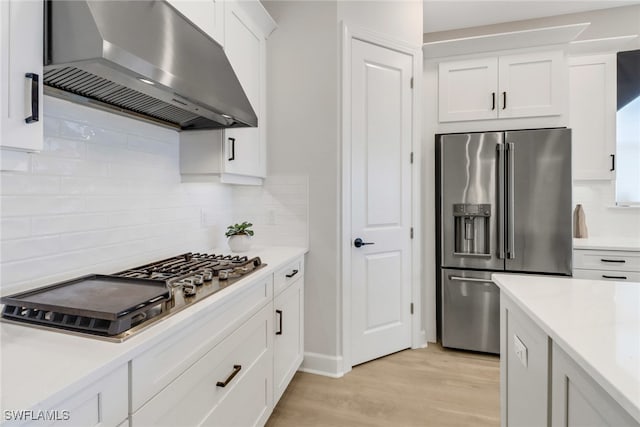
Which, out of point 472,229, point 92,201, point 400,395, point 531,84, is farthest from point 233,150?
point 531,84

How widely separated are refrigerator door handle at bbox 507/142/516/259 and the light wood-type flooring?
92cm

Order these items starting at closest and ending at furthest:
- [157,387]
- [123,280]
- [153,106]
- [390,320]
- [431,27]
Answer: [157,387]
[123,280]
[153,106]
[390,320]
[431,27]

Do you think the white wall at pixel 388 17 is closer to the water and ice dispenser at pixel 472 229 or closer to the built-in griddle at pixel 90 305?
the water and ice dispenser at pixel 472 229

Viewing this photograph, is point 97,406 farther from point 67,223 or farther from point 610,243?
point 610,243

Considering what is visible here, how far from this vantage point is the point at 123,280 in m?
1.24

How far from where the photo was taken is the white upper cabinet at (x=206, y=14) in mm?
1508

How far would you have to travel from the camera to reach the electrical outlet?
1179mm

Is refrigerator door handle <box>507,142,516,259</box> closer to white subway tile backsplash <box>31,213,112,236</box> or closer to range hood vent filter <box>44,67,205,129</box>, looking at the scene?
range hood vent filter <box>44,67,205,129</box>

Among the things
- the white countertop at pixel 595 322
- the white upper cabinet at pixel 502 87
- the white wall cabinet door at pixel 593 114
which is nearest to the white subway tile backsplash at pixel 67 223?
the white countertop at pixel 595 322

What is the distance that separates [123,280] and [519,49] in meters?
3.29

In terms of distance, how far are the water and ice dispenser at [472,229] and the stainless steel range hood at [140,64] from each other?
1892mm

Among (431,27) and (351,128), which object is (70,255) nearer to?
(351,128)

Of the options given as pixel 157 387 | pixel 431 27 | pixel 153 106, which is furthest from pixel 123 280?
pixel 431 27

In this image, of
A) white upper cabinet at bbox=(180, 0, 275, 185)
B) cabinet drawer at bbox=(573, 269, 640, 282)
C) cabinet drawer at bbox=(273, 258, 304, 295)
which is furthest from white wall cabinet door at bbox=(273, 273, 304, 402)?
cabinet drawer at bbox=(573, 269, 640, 282)
